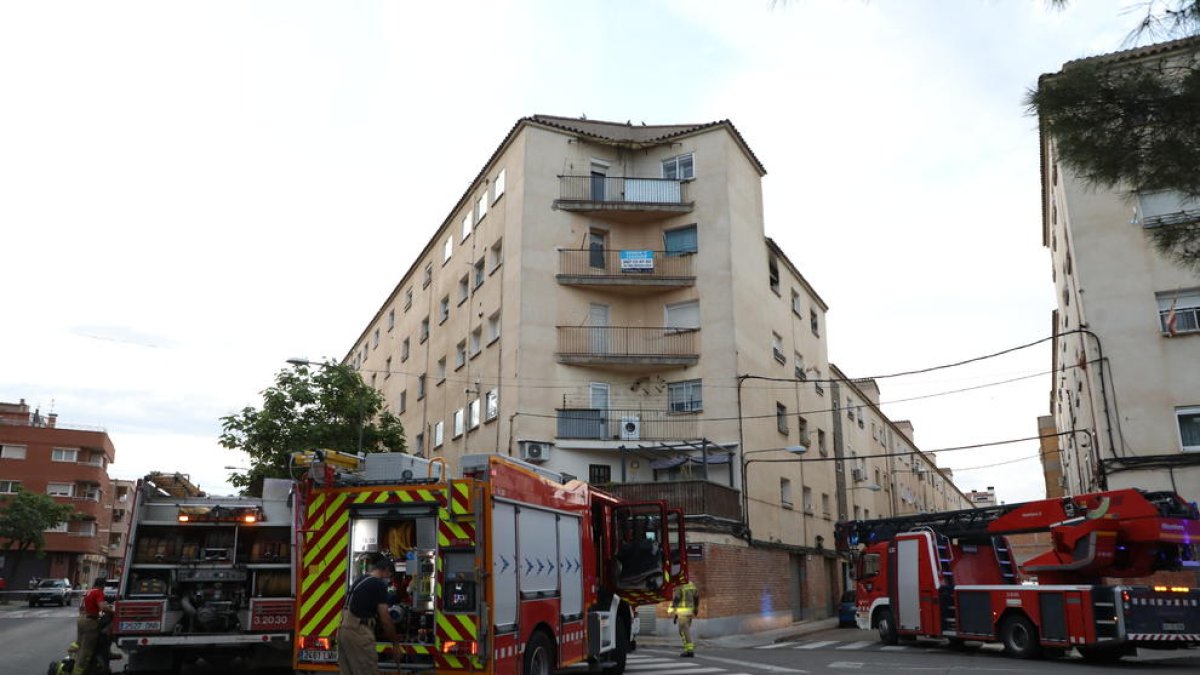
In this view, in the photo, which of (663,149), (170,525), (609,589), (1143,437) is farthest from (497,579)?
(663,149)

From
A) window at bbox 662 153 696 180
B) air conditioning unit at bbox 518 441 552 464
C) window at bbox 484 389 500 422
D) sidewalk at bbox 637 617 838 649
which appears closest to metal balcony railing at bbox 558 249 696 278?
window at bbox 662 153 696 180

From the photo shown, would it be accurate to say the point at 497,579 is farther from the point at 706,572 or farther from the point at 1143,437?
the point at 1143,437

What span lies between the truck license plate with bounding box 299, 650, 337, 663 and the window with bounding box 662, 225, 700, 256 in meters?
20.8

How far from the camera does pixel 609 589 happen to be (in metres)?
12.3

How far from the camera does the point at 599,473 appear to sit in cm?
2656

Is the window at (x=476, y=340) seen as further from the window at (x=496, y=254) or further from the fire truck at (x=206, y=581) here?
the fire truck at (x=206, y=581)

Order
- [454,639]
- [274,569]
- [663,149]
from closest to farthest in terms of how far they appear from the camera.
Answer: [454,639] → [274,569] → [663,149]

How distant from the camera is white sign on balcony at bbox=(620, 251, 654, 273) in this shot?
28141 millimetres

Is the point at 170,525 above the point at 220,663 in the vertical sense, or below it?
above

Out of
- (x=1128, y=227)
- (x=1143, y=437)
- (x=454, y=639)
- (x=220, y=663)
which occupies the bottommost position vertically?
(x=220, y=663)

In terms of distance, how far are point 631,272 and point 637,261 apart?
1.40 ft

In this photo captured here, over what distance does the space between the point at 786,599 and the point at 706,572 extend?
6.40 meters

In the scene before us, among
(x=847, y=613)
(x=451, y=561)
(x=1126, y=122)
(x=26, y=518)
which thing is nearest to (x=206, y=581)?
(x=451, y=561)

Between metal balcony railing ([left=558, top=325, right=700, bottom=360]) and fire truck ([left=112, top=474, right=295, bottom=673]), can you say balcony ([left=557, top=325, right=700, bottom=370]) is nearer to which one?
metal balcony railing ([left=558, top=325, right=700, bottom=360])
